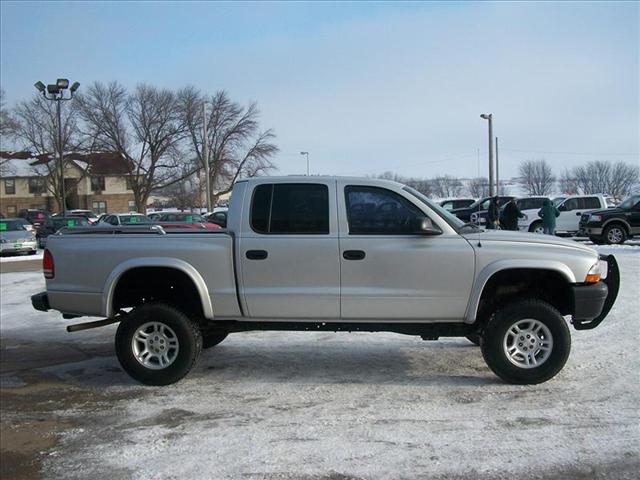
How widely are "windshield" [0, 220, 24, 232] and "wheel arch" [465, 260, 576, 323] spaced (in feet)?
75.3

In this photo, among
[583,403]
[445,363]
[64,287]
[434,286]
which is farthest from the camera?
[445,363]

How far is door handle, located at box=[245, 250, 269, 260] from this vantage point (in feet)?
17.1

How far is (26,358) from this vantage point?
6766 mm

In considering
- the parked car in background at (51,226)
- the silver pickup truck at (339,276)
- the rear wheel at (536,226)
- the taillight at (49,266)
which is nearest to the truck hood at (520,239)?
the silver pickup truck at (339,276)

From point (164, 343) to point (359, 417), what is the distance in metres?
2.09

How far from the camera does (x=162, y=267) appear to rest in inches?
212

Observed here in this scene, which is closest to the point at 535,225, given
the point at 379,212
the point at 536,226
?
the point at 536,226

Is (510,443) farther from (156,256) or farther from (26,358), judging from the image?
(26,358)

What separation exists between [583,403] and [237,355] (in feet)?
12.0

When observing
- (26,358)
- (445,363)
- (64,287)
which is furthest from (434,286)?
(26,358)

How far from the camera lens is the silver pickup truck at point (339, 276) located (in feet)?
16.6

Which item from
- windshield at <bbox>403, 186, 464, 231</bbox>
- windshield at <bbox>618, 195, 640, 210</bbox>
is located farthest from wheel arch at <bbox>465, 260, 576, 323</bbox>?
windshield at <bbox>618, 195, 640, 210</bbox>

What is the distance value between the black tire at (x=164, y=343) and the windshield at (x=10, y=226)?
68.6ft

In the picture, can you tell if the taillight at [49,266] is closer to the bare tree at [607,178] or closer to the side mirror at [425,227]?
the side mirror at [425,227]
